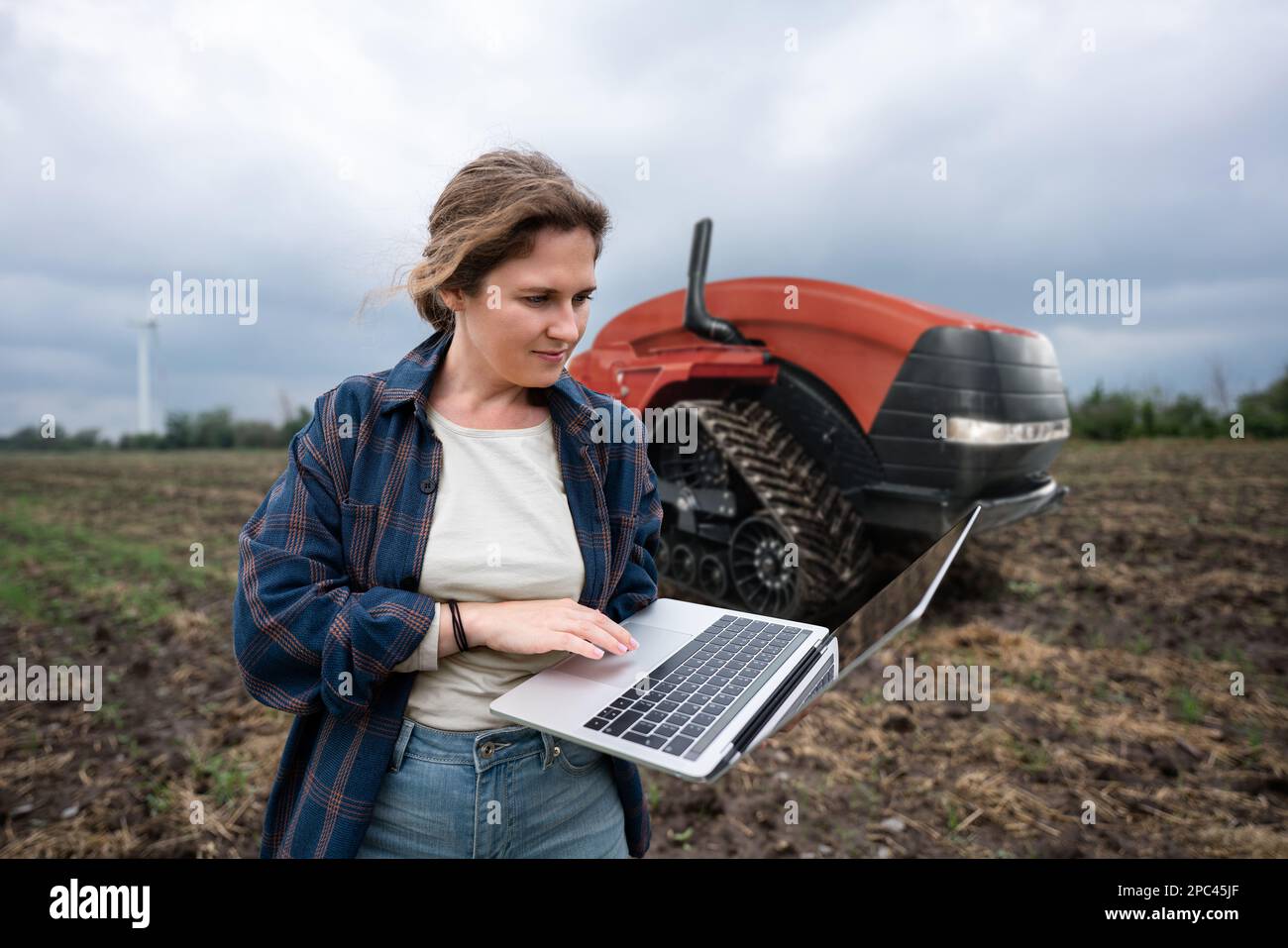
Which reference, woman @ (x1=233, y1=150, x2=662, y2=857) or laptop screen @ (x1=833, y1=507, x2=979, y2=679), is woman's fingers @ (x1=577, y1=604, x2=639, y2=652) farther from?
laptop screen @ (x1=833, y1=507, x2=979, y2=679)

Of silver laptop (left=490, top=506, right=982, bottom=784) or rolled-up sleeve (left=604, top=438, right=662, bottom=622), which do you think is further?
rolled-up sleeve (left=604, top=438, right=662, bottom=622)

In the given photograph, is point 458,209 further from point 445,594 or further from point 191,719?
point 191,719

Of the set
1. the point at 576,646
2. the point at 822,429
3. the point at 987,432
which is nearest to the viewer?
the point at 576,646

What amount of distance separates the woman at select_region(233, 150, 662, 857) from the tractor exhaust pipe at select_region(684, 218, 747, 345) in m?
2.59

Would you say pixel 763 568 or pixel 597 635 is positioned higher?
pixel 597 635

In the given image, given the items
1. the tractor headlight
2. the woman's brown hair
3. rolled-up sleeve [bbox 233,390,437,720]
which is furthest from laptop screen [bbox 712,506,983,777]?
the tractor headlight

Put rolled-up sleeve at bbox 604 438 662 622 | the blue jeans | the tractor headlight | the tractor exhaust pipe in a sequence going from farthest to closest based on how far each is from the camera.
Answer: the tractor exhaust pipe
the tractor headlight
rolled-up sleeve at bbox 604 438 662 622
the blue jeans

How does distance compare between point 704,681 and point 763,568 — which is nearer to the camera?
point 704,681

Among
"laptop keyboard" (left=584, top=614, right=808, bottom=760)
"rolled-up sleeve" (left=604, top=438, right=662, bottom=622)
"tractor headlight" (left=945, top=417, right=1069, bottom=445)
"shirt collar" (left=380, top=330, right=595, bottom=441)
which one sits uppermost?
"tractor headlight" (left=945, top=417, right=1069, bottom=445)

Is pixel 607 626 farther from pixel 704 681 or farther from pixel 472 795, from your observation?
pixel 472 795

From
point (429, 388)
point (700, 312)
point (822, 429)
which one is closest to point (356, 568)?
point (429, 388)

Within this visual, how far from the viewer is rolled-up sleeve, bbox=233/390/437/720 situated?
0.80m

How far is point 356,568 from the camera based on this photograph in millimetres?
885

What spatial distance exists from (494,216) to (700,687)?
636mm
